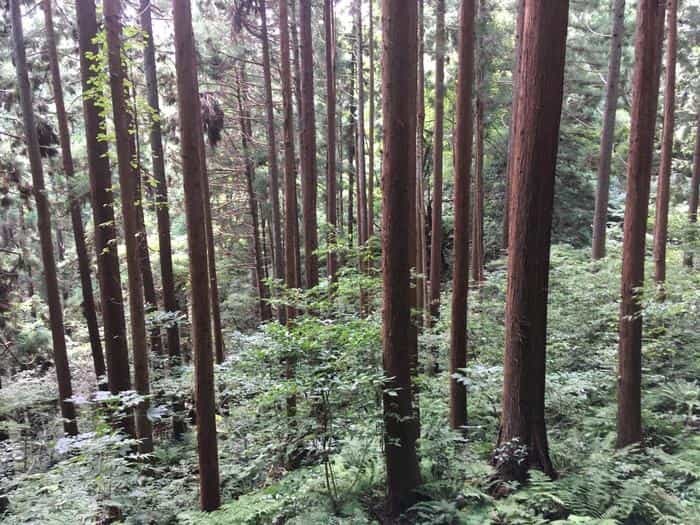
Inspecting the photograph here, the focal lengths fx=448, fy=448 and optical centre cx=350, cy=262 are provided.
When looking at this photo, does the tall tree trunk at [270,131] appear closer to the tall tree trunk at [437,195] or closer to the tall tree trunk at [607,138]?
the tall tree trunk at [437,195]

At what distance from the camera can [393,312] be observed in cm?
495

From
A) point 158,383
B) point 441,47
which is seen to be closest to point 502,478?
point 158,383

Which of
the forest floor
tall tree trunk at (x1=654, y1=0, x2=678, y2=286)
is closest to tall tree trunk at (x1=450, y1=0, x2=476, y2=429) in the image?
the forest floor

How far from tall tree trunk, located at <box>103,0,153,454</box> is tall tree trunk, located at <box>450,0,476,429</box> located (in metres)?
4.78

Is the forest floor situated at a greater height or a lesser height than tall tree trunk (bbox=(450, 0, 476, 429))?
lesser

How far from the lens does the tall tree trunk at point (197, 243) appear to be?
5.39m

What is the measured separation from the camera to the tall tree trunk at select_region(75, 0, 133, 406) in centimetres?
702

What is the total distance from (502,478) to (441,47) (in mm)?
8699

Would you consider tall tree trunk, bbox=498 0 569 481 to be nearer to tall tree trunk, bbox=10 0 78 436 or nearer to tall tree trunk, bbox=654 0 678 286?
tall tree trunk, bbox=654 0 678 286

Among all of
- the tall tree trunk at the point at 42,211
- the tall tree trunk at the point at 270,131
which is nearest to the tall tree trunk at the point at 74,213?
the tall tree trunk at the point at 42,211

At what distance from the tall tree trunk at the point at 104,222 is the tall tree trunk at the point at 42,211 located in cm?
309

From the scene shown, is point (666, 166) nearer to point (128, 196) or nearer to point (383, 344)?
point (383, 344)

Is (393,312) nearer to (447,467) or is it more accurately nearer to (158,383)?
(447,467)

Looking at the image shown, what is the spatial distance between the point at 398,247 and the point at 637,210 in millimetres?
3638
